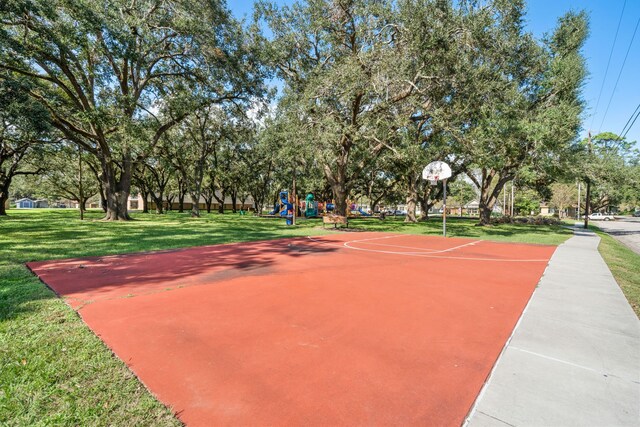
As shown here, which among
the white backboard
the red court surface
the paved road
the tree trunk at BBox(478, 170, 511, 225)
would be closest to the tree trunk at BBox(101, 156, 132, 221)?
the red court surface

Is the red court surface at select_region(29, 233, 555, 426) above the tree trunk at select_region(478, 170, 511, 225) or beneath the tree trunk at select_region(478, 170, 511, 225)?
beneath

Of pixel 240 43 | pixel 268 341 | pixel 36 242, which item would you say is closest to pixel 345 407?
Result: pixel 268 341

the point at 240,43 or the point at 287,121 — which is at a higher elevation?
the point at 240,43

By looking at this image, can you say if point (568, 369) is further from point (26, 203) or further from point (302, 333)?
point (26, 203)

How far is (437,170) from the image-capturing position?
17859 millimetres

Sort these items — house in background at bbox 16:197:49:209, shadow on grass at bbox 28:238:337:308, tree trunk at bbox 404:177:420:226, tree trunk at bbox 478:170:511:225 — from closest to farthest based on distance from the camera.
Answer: shadow on grass at bbox 28:238:337:308 → tree trunk at bbox 478:170:511:225 → tree trunk at bbox 404:177:420:226 → house in background at bbox 16:197:49:209

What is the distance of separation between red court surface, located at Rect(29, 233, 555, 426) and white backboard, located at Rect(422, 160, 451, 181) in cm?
1083

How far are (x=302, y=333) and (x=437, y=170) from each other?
53.6 ft

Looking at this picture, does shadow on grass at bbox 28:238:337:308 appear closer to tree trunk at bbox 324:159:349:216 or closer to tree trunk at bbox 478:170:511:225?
tree trunk at bbox 324:159:349:216

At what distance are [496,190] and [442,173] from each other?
978cm

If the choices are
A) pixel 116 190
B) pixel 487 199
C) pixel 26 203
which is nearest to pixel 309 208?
pixel 487 199

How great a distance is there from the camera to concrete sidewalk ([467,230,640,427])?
222 cm

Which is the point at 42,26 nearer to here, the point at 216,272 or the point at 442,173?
the point at 216,272

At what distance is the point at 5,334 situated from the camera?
337 cm
